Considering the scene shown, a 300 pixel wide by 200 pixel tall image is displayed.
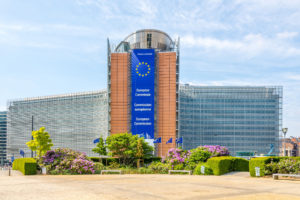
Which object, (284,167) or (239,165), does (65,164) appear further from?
(284,167)

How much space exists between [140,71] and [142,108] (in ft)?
29.1

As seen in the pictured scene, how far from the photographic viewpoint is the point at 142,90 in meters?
75.5

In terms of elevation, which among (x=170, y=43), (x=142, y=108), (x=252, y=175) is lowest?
(x=252, y=175)

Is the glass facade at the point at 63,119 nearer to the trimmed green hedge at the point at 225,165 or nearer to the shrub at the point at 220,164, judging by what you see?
the trimmed green hedge at the point at 225,165

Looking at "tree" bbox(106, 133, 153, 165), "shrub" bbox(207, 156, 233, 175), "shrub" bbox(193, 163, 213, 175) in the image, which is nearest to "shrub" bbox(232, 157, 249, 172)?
"shrub" bbox(207, 156, 233, 175)

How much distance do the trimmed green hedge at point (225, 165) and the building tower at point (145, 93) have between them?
4118cm

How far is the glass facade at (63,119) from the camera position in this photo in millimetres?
111750

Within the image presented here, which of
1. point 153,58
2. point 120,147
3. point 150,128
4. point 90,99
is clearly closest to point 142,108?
point 150,128

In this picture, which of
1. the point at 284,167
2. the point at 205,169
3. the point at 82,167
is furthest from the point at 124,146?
the point at 284,167

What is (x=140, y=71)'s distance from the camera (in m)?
75.9

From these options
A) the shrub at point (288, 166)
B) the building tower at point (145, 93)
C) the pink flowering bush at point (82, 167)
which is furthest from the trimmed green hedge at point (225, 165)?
the building tower at point (145, 93)

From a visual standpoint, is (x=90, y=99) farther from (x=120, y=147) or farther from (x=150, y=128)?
(x=120, y=147)

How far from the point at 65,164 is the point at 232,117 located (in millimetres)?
80110

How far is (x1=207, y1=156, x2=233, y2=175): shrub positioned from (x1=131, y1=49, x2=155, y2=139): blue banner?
42761mm
